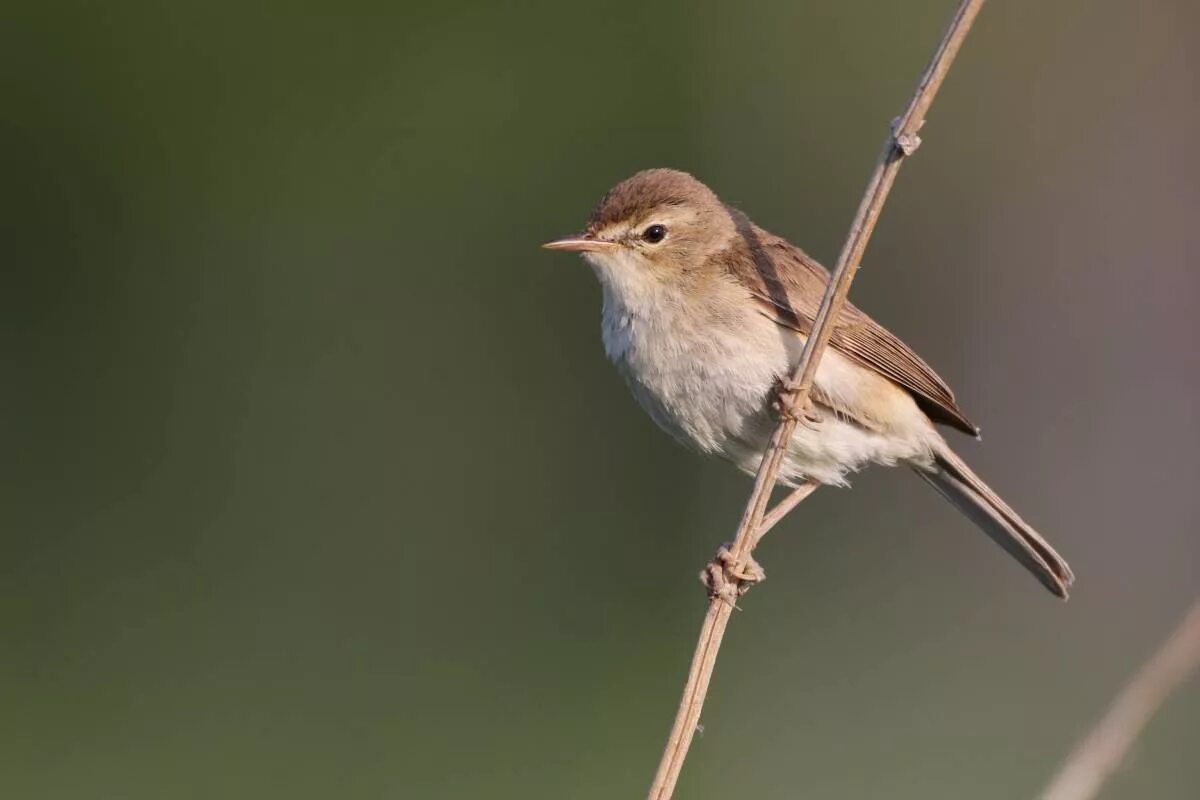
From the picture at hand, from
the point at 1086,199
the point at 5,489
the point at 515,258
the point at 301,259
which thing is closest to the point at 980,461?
the point at 1086,199

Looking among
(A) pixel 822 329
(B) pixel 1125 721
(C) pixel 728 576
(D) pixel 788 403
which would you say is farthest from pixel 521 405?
(B) pixel 1125 721

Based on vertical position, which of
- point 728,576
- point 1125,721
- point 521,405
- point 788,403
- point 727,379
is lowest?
point 1125,721

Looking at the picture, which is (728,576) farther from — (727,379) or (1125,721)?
(1125,721)

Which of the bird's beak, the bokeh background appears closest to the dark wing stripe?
the bird's beak

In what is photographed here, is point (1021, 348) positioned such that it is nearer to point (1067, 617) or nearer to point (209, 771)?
point (1067, 617)

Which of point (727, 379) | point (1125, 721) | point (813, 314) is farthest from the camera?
point (813, 314)

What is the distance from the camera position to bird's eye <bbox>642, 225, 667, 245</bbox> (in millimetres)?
3930

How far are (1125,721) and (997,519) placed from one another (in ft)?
6.32

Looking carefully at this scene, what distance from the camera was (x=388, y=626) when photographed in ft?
24.2

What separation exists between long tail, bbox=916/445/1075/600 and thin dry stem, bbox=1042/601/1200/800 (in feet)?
5.72

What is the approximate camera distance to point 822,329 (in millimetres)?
2947

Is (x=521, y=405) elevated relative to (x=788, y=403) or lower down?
elevated

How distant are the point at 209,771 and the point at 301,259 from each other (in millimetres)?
3816

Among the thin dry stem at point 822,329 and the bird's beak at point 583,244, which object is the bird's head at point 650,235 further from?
the thin dry stem at point 822,329
